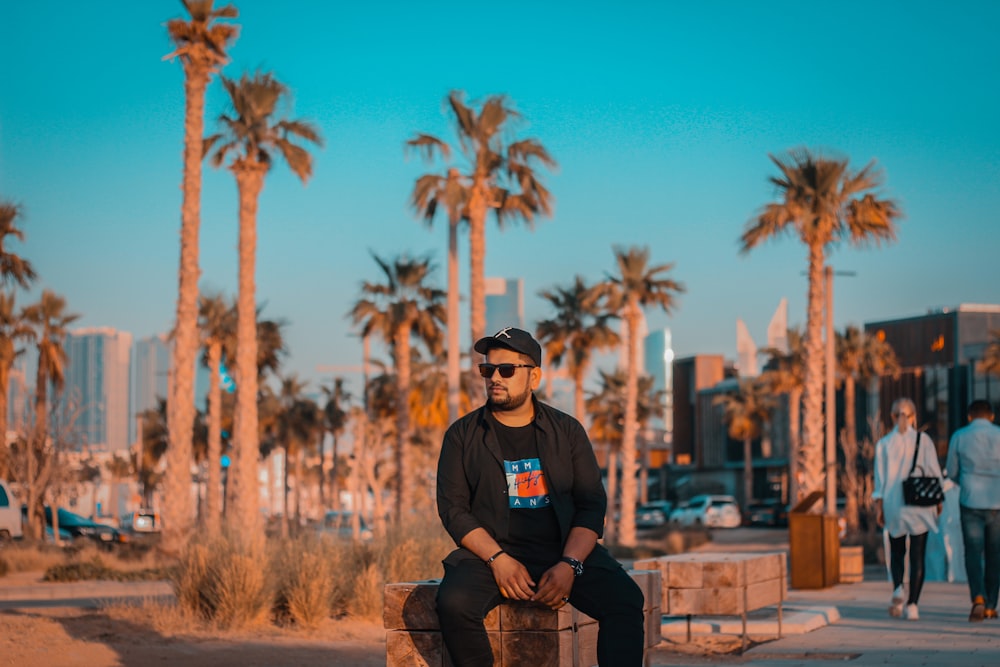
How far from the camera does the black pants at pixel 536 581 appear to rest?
18.0ft

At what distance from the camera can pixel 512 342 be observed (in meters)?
5.85

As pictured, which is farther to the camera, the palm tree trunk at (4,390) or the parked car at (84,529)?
the palm tree trunk at (4,390)

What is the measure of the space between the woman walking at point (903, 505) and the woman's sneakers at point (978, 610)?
49 cm

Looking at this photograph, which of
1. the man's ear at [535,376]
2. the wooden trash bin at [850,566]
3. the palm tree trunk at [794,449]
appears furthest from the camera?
the palm tree trunk at [794,449]

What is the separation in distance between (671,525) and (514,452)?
5904cm

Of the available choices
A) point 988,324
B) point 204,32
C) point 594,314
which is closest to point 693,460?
point 988,324

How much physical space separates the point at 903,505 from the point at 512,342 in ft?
24.6

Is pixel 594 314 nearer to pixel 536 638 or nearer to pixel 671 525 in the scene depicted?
pixel 671 525

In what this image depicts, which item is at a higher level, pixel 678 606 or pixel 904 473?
pixel 904 473

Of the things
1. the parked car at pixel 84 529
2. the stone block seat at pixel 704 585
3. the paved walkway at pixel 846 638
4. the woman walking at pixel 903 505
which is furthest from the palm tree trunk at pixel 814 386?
the stone block seat at pixel 704 585

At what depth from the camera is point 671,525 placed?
63.7 metres

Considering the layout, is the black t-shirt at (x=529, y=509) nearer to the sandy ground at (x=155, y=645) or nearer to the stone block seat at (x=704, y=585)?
the stone block seat at (x=704, y=585)

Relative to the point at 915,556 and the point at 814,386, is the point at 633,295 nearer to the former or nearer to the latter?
the point at 814,386

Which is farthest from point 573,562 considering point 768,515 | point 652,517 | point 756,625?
point 652,517
